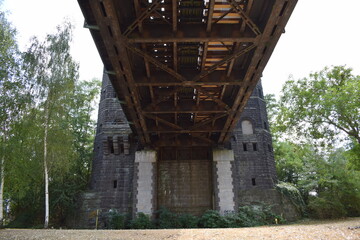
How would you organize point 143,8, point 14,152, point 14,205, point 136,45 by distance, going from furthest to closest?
point 14,205 < point 14,152 < point 136,45 < point 143,8

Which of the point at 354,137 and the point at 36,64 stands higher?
the point at 36,64

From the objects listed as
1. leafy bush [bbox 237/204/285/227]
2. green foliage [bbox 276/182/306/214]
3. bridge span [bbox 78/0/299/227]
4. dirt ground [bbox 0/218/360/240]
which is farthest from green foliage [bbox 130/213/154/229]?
green foliage [bbox 276/182/306/214]

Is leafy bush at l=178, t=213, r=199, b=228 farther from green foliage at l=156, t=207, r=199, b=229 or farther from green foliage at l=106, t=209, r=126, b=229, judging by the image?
green foliage at l=106, t=209, r=126, b=229

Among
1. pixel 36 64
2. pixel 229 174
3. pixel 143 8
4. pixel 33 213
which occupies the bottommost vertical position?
pixel 33 213

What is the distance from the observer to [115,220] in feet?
56.2

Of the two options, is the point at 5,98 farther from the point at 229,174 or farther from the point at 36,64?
the point at 229,174

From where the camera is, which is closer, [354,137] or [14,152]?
[14,152]

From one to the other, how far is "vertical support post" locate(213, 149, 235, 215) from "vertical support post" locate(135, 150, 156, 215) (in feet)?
14.0

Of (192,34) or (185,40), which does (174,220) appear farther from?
(192,34)

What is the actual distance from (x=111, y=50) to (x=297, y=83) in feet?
51.4

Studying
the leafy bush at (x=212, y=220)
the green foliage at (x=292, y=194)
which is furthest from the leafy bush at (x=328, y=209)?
the leafy bush at (x=212, y=220)

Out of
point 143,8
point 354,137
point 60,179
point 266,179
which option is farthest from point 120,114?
point 354,137

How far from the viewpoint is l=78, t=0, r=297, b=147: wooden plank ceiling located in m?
7.26

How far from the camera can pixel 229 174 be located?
1756cm
